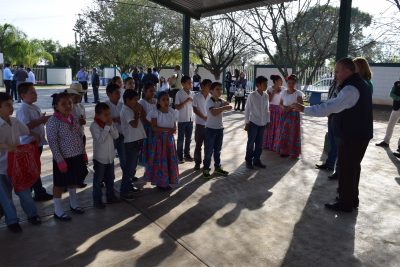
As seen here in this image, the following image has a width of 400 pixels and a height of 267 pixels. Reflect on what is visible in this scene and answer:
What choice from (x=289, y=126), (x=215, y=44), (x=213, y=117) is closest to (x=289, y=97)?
(x=289, y=126)

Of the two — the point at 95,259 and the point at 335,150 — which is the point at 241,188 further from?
the point at 95,259

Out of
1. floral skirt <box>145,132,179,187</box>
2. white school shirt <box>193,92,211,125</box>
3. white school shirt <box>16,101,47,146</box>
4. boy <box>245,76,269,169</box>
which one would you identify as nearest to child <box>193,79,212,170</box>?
white school shirt <box>193,92,211,125</box>

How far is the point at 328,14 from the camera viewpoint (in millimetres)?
17000

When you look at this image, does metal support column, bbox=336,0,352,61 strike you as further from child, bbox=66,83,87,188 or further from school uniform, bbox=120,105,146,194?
child, bbox=66,83,87,188

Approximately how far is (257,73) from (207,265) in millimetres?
18776

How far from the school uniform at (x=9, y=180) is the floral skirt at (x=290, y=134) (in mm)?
4667

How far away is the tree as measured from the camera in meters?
25.3

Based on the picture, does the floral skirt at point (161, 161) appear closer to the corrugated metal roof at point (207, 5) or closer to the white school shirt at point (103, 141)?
the white school shirt at point (103, 141)

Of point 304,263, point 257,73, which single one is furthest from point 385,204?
point 257,73

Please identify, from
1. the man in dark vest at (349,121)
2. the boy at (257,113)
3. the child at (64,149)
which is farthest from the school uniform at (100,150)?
the boy at (257,113)

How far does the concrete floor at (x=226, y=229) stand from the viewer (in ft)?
10.8

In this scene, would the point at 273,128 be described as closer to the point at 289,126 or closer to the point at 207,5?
the point at 289,126

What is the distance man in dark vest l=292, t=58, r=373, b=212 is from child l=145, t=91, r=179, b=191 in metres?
1.81

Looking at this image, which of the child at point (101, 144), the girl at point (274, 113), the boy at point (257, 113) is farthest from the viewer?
the girl at point (274, 113)
